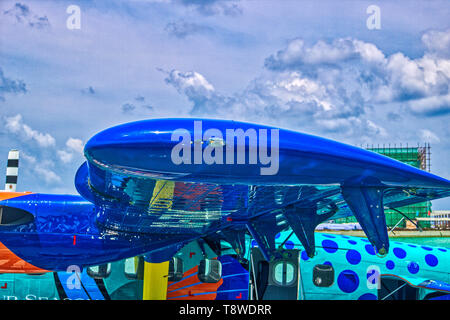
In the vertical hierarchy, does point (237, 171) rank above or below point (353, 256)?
above

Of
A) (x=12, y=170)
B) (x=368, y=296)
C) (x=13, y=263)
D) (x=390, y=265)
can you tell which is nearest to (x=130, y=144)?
(x=13, y=263)

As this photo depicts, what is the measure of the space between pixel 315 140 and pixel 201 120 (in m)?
0.96

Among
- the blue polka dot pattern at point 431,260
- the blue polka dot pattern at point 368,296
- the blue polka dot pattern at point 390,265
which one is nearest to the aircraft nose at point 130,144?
the blue polka dot pattern at point 368,296

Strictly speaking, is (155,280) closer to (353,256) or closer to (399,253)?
(353,256)

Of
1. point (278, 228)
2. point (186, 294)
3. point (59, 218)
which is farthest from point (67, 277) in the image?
point (278, 228)

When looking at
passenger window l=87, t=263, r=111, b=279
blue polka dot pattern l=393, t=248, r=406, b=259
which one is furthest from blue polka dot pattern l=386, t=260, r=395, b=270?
passenger window l=87, t=263, r=111, b=279

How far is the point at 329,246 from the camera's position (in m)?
10.4

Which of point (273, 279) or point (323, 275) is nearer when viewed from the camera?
point (273, 279)

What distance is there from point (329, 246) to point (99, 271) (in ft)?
15.5

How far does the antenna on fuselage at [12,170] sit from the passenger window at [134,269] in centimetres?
335

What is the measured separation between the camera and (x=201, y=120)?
12.6 ft

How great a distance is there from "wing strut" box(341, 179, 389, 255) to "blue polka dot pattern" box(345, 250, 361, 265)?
551 centimetres

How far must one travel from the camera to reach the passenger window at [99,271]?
969cm

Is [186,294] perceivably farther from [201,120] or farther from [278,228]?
[201,120]
